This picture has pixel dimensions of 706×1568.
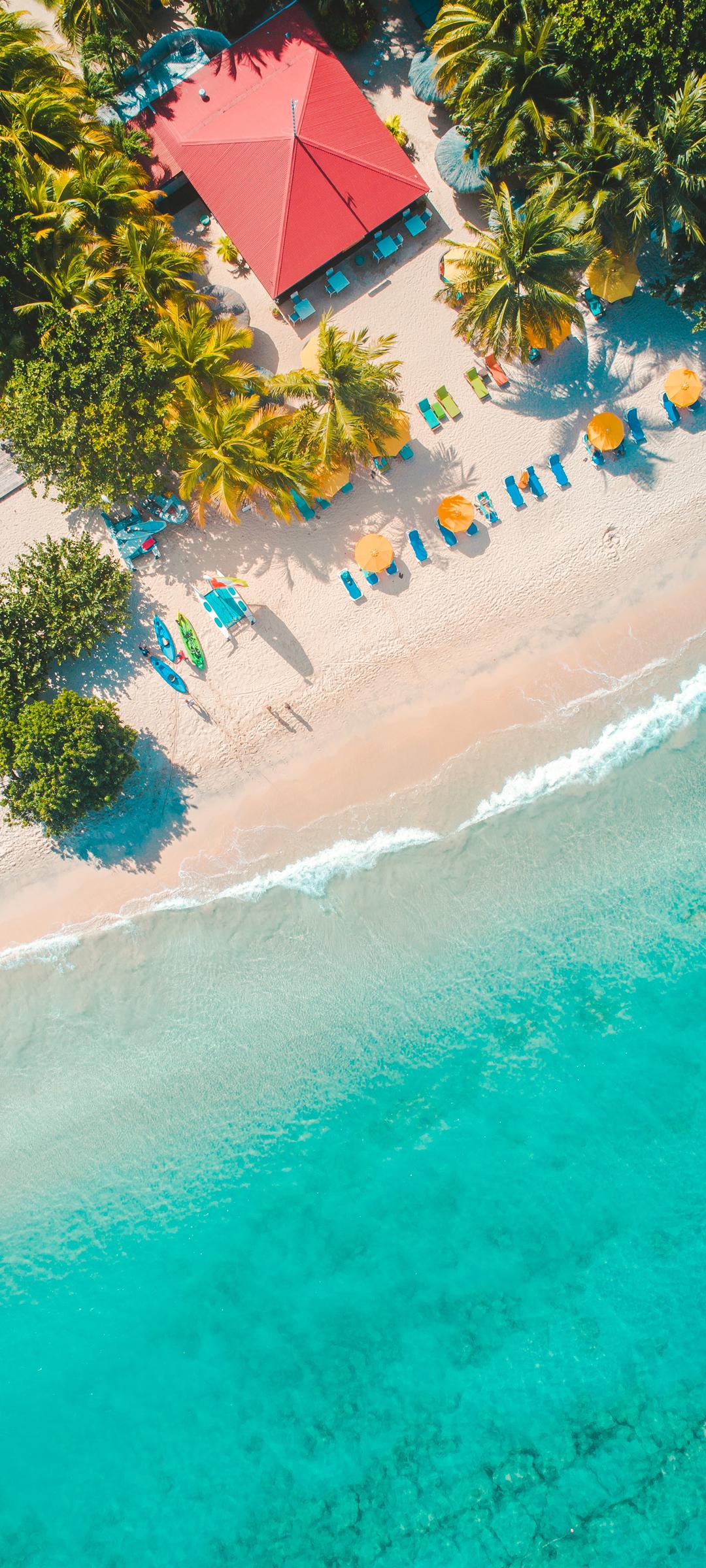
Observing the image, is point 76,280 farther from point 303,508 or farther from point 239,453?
point 303,508

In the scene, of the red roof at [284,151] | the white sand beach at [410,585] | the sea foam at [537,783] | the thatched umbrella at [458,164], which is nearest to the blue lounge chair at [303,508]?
the white sand beach at [410,585]

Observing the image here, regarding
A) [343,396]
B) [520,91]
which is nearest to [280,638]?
[343,396]

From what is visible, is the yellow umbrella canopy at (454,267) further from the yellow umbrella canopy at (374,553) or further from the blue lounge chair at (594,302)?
the yellow umbrella canopy at (374,553)

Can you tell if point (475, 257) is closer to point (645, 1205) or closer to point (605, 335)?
point (605, 335)

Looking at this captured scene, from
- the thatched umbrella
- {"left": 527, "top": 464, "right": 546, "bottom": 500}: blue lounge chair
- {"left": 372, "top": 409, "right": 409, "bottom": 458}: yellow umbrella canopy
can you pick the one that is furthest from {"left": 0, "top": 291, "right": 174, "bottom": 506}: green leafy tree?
{"left": 527, "top": 464, "right": 546, "bottom": 500}: blue lounge chair

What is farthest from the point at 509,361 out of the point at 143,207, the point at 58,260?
the point at 58,260

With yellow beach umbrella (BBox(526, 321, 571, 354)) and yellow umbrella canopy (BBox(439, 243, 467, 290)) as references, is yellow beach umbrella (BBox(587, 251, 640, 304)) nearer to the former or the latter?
yellow beach umbrella (BBox(526, 321, 571, 354))
